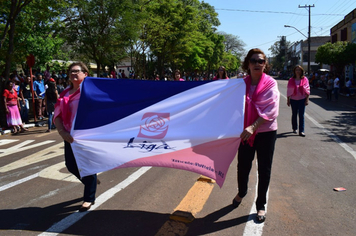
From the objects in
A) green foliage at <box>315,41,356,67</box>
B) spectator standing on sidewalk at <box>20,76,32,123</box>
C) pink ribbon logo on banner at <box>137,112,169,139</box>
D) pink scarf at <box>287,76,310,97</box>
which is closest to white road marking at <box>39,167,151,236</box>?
pink ribbon logo on banner at <box>137,112,169,139</box>

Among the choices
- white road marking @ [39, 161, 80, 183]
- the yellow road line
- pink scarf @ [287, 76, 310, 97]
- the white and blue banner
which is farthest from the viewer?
pink scarf @ [287, 76, 310, 97]

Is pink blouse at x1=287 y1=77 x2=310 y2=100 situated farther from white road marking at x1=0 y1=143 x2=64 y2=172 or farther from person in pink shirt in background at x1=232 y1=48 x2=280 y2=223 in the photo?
white road marking at x1=0 y1=143 x2=64 y2=172

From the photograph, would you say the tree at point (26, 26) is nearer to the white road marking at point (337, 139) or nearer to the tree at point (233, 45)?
the white road marking at point (337, 139)

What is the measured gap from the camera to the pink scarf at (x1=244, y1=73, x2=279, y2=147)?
11.8 feet

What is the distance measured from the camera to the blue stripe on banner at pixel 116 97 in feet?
13.0

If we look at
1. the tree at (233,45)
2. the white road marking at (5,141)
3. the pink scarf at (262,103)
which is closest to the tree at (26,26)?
the white road marking at (5,141)

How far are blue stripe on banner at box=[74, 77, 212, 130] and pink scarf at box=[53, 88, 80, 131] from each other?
0.15 m

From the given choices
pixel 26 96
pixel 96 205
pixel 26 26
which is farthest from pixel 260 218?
pixel 26 26

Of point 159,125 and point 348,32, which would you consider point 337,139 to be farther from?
point 348,32

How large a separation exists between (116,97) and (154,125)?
64cm

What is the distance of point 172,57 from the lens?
32812 millimetres

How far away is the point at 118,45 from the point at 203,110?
1470cm

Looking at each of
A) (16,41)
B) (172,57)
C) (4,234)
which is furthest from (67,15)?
(172,57)

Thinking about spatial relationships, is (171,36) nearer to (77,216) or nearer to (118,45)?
(118,45)
